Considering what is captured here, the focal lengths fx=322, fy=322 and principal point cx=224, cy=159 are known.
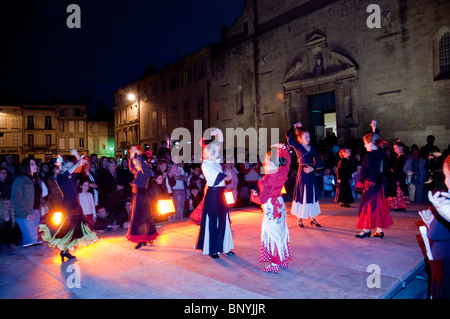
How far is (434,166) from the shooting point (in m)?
7.79

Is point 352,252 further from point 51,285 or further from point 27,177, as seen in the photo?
point 27,177

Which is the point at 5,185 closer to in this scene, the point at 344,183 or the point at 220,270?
the point at 220,270

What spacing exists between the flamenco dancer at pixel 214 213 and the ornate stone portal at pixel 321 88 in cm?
1261

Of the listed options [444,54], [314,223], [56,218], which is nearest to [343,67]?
[444,54]

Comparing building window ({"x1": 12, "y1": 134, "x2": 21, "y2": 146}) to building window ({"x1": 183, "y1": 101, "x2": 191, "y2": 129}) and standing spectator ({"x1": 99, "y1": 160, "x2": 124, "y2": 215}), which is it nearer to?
building window ({"x1": 183, "y1": 101, "x2": 191, "y2": 129})

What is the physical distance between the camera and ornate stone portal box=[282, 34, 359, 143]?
53.8ft

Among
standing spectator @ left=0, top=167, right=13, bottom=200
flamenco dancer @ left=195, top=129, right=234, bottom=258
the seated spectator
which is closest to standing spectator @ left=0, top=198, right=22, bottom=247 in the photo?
standing spectator @ left=0, top=167, right=13, bottom=200

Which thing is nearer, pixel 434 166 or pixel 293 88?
pixel 434 166

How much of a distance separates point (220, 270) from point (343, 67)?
1482cm

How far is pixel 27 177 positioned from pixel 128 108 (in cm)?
3631

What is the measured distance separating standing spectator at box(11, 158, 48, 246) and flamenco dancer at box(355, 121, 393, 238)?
21.2 feet

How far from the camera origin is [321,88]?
17.9 m

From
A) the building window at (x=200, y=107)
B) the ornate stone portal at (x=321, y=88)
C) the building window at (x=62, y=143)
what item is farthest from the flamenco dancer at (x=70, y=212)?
the building window at (x=62, y=143)

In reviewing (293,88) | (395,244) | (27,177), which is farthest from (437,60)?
(27,177)
